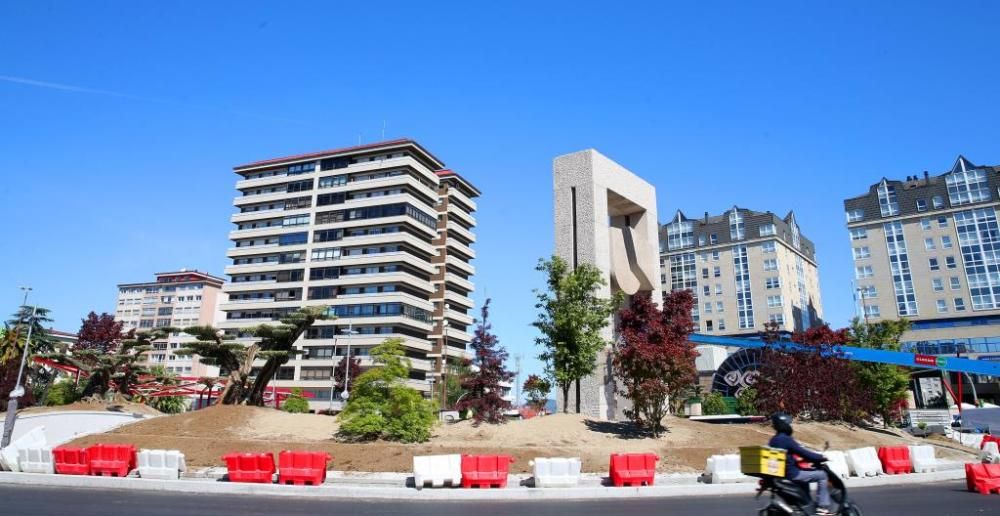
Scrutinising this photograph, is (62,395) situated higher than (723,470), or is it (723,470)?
(62,395)

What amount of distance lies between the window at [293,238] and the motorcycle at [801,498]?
A: 8160cm

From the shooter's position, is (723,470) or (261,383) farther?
(261,383)

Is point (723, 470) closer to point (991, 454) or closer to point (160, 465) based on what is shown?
point (991, 454)

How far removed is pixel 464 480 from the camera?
15945 millimetres

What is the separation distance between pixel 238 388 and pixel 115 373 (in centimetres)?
1285

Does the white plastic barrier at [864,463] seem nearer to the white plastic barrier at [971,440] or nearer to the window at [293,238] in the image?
the white plastic barrier at [971,440]

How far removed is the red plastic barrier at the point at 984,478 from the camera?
49.6 ft

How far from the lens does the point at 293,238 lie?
84.9 metres

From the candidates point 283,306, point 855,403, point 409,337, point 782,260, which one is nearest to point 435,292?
point 409,337

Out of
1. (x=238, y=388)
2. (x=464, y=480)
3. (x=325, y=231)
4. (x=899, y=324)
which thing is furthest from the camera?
(x=325, y=231)

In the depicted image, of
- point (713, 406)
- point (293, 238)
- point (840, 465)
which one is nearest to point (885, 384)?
point (713, 406)

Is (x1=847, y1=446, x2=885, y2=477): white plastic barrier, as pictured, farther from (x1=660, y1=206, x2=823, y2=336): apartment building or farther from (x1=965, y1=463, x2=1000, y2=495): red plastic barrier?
(x1=660, y1=206, x2=823, y2=336): apartment building

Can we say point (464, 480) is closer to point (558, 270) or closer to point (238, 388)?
point (558, 270)

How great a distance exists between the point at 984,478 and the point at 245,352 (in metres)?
31.9
